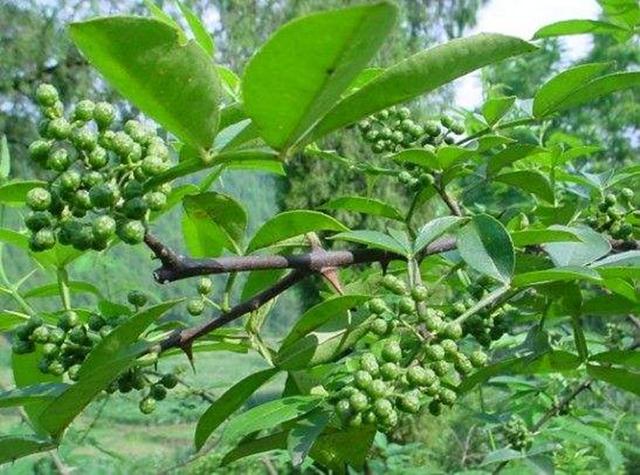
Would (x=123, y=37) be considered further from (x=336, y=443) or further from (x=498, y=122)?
A: (x=498, y=122)

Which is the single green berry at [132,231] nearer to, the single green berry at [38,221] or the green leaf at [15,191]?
the single green berry at [38,221]

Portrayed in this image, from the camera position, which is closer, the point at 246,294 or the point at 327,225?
the point at 327,225

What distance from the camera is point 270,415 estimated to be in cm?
69

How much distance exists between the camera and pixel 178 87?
52 cm

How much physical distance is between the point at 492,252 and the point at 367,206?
26cm

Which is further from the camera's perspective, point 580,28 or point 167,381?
point 580,28

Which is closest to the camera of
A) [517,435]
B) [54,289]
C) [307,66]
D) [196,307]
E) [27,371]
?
[307,66]

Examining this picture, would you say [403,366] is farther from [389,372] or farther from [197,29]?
[197,29]

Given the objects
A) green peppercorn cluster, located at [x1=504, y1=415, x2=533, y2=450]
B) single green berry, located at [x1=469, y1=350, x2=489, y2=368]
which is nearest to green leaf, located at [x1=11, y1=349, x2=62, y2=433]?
single green berry, located at [x1=469, y1=350, x2=489, y2=368]

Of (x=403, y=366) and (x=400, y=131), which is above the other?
(x=400, y=131)

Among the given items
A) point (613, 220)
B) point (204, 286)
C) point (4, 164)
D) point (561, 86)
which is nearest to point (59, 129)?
point (204, 286)

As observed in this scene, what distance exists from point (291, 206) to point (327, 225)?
8787 mm

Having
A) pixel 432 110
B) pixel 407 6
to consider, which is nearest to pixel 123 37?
pixel 432 110

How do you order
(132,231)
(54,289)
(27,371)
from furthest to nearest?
1. (54,289)
2. (27,371)
3. (132,231)
